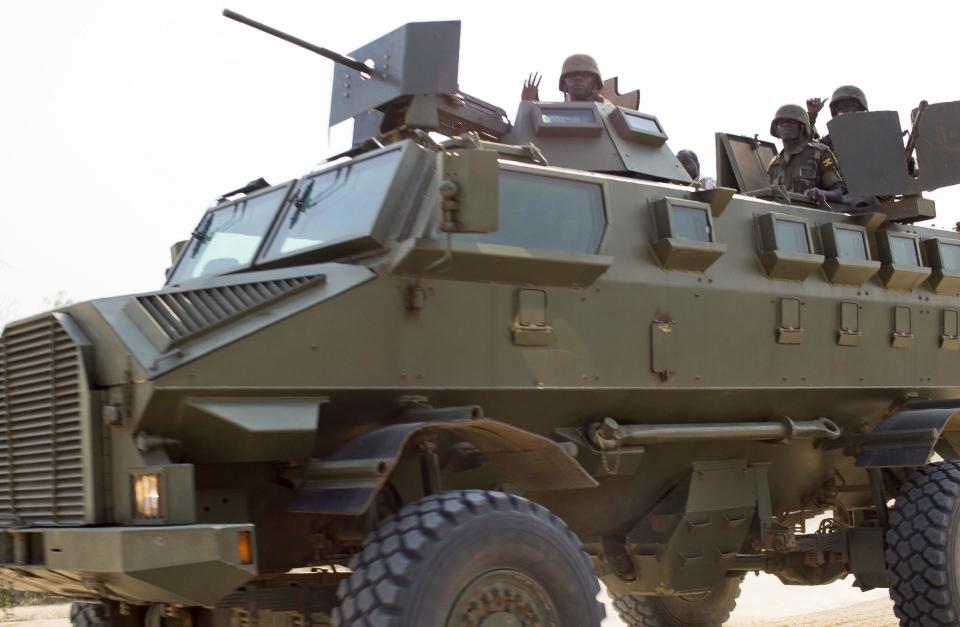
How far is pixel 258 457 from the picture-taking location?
15.6ft

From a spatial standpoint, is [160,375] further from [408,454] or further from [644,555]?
[644,555]

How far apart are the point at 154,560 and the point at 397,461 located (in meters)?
1.06

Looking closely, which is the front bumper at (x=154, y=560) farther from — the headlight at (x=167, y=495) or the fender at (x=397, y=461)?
the fender at (x=397, y=461)

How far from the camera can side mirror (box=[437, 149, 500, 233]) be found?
4.89m

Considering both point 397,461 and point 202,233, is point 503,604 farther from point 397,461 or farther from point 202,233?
point 202,233

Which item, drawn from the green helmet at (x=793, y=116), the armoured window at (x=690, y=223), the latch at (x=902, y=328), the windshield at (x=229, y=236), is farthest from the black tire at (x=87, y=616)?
the green helmet at (x=793, y=116)

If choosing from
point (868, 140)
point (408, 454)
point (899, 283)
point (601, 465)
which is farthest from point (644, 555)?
point (868, 140)

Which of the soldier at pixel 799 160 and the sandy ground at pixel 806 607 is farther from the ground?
the soldier at pixel 799 160

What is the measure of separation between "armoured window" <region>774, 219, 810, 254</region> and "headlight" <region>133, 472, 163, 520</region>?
12.5 feet

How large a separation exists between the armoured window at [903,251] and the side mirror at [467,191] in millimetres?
3609

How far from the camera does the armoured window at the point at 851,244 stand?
7297 millimetres

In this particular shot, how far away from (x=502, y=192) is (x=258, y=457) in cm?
178

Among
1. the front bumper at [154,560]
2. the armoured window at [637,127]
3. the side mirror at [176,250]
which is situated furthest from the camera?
the armoured window at [637,127]

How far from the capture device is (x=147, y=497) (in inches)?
177
